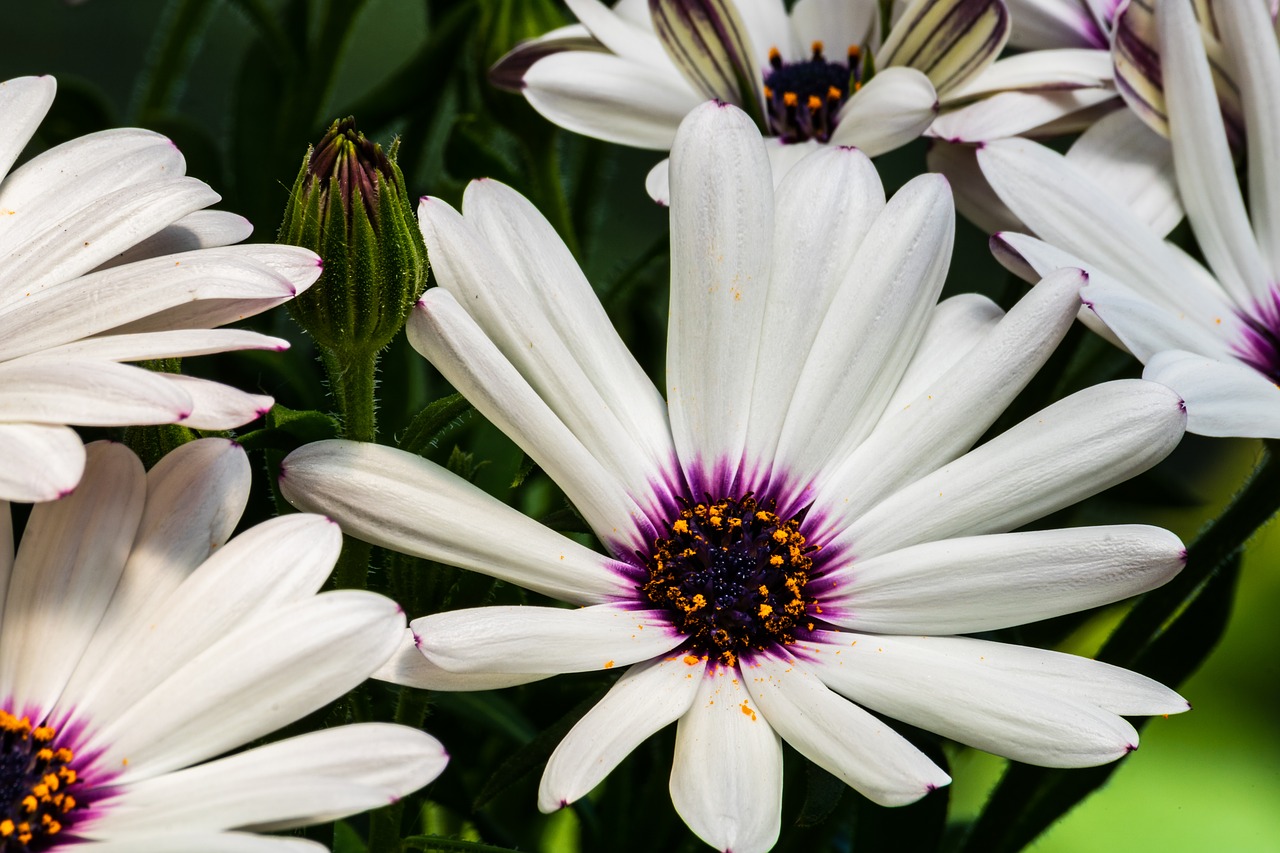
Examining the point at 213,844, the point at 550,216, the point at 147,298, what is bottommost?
the point at 213,844

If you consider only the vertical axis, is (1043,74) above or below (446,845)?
above

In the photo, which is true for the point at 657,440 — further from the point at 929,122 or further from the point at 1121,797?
the point at 1121,797

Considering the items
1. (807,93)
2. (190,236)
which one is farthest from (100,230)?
(807,93)

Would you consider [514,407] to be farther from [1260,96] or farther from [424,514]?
[1260,96]

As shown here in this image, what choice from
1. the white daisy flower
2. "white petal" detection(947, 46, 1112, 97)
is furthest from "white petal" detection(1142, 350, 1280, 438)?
"white petal" detection(947, 46, 1112, 97)

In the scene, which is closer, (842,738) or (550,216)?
(842,738)

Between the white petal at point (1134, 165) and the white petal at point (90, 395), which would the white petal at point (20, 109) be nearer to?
A: the white petal at point (90, 395)

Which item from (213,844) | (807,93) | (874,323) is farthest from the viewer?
(807,93)

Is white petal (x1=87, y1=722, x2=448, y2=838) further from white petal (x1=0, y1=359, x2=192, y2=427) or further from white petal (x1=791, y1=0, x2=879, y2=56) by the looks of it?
white petal (x1=791, y1=0, x2=879, y2=56)

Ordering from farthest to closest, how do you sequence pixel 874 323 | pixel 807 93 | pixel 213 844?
pixel 807 93 → pixel 874 323 → pixel 213 844
